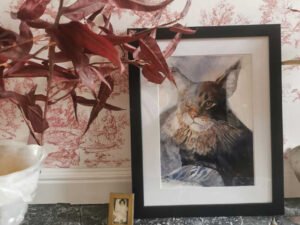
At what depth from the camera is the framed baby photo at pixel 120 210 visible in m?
1.06

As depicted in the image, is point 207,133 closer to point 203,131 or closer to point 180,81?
point 203,131

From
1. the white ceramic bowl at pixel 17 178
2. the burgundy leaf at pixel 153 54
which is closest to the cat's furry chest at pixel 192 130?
the burgundy leaf at pixel 153 54

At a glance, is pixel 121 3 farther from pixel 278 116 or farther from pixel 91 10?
pixel 278 116

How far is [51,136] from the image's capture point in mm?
1202

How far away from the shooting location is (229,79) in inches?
44.7

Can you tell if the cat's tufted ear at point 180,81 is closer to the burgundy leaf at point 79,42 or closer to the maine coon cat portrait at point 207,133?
the maine coon cat portrait at point 207,133

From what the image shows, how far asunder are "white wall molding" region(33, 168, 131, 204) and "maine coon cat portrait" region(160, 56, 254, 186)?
0.15m

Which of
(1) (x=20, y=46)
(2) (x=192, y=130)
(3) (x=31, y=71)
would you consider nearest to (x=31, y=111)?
(3) (x=31, y=71)

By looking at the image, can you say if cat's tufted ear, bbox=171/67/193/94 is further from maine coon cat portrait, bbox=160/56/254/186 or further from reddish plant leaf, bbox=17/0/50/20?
reddish plant leaf, bbox=17/0/50/20

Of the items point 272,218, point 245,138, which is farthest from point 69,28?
point 272,218

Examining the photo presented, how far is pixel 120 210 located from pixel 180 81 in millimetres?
378

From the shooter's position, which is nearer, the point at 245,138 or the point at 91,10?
the point at 91,10

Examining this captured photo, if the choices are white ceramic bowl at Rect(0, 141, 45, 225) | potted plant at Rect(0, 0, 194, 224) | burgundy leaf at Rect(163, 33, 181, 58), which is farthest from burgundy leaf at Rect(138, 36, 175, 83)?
white ceramic bowl at Rect(0, 141, 45, 225)

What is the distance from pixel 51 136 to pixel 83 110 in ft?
0.39
